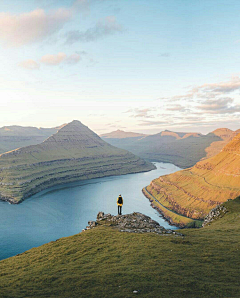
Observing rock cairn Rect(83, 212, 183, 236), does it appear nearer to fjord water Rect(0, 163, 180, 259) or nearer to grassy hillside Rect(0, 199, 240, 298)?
grassy hillside Rect(0, 199, 240, 298)

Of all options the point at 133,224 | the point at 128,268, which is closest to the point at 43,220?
the point at 133,224

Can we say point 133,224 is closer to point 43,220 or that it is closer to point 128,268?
point 128,268

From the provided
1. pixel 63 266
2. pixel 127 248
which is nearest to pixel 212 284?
pixel 127 248

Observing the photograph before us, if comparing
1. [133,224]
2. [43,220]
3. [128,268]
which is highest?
[128,268]

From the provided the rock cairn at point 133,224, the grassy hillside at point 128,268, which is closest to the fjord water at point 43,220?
the rock cairn at point 133,224

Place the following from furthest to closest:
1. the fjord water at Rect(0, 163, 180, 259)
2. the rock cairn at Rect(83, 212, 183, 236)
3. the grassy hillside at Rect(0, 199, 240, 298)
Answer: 1. the fjord water at Rect(0, 163, 180, 259)
2. the rock cairn at Rect(83, 212, 183, 236)
3. the grassy hillside at Rect(0, 199, 240, 298)

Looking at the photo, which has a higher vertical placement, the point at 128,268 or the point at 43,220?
the point at 128,268

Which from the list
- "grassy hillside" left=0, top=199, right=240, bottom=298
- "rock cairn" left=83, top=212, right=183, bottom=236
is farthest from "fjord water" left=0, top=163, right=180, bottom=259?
"grassy hillside" left=0, top=199, right=240, bottom=298

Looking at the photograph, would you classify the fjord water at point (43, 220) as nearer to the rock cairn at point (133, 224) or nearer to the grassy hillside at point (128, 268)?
the rock cairn at point (133, 224)
